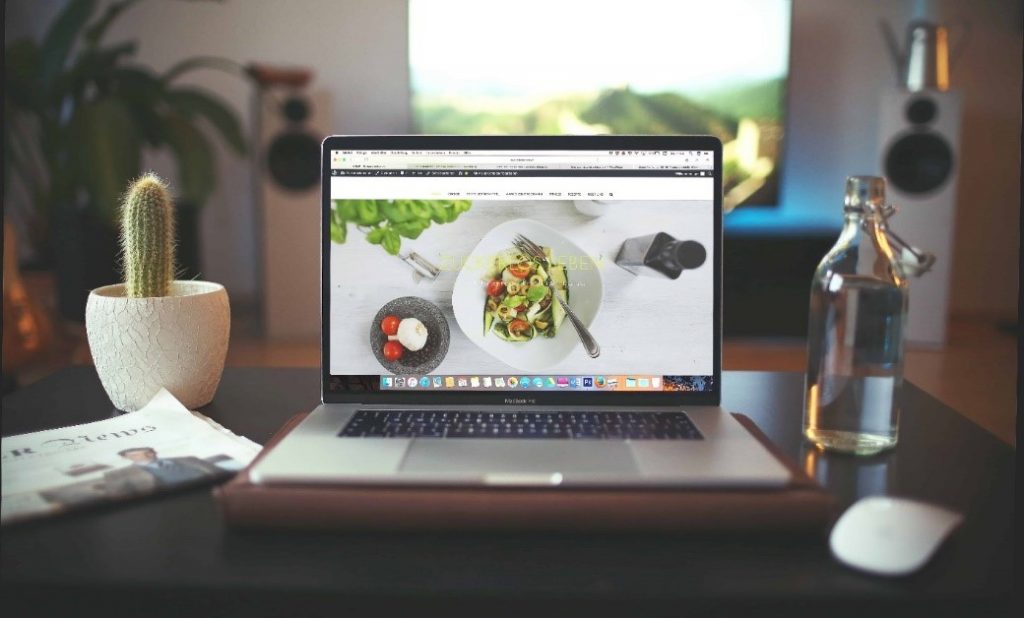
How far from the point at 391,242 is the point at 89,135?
2297 mm

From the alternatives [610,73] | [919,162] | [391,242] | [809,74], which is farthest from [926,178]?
[391,242]

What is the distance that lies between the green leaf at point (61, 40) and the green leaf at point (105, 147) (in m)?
0.17

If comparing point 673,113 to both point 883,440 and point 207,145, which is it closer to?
point 207,145

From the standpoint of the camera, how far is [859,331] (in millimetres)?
721

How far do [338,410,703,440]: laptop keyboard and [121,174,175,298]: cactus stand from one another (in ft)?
0.84

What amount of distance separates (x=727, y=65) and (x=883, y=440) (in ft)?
9.82

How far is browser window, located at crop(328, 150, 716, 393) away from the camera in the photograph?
80 centimetres

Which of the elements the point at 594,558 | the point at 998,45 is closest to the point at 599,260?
the point at 594,558

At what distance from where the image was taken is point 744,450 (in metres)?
0.64

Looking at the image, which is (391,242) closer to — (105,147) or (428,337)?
(428,337)

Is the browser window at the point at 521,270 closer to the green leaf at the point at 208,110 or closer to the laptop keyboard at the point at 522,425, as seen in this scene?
the laptop keyboard at the point at 522,425

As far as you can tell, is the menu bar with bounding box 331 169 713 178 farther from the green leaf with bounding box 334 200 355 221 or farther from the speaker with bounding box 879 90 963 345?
the speaker with bounding box 879 90 963 345

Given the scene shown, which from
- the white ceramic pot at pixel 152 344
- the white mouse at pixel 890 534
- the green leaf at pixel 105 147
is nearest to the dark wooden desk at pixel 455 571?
the white mouse at pixel 890 534

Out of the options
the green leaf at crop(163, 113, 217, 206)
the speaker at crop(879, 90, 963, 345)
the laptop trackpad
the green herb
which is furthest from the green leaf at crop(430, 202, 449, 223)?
the speaker at crop(879, 90, 963, 345)
